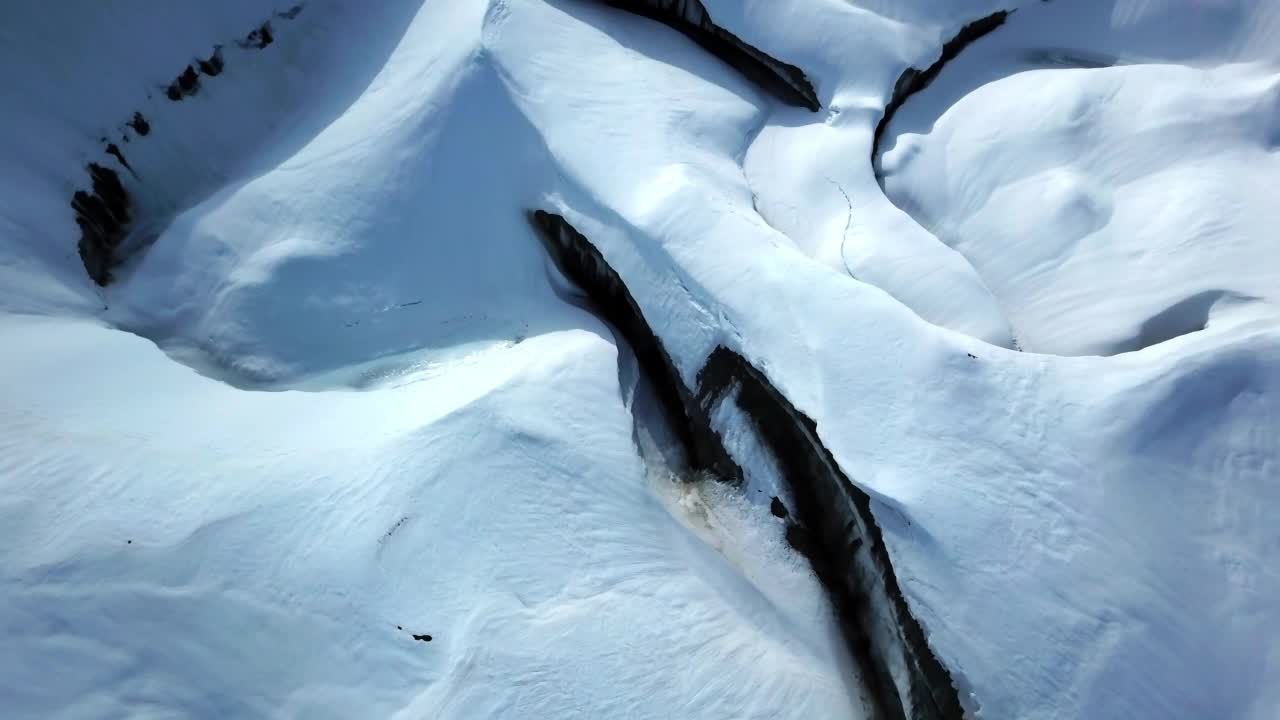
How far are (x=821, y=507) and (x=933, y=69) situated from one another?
11.9 ft

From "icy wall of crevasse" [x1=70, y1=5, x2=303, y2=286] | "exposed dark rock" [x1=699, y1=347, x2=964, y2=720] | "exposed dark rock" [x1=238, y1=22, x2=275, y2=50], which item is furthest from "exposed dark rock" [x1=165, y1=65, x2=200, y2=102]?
"exposed dark rock" [x1=699, y1=347, x2=964, y2=720]

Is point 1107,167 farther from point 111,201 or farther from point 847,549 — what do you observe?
point 111,201

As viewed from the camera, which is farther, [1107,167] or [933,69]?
[933,69]

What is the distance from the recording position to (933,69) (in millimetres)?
5938

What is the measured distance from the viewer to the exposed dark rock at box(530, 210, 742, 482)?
4789 mm

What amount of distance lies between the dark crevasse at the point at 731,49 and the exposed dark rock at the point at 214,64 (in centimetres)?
313

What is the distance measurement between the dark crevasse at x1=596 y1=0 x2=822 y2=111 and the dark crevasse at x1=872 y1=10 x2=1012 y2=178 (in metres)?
0.53

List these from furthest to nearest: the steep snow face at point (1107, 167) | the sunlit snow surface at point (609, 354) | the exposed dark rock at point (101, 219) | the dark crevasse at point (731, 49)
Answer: the dark crevasse at point (731, 49), the exposed dark rock at point (101, 219), the steep snow face at point (1107, 167), the sunlit snow surface at point (609, 354)

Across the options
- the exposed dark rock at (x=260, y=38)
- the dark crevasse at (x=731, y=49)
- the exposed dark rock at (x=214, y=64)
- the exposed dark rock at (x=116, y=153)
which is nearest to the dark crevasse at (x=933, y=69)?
the dark crevasse at (x=731, y=49)

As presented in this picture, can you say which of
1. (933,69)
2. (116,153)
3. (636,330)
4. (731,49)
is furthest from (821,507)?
(116,153)

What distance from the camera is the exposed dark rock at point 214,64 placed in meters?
6.11

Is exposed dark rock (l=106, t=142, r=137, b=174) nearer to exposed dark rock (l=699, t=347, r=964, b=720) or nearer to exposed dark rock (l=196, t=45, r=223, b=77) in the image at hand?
exposed dark rock (l=196, t=45, r=223, b=77)

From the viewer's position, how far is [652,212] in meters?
5.02

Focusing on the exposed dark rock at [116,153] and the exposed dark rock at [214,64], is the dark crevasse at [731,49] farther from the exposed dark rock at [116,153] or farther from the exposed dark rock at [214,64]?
the exposed dark rock at [116,153]
